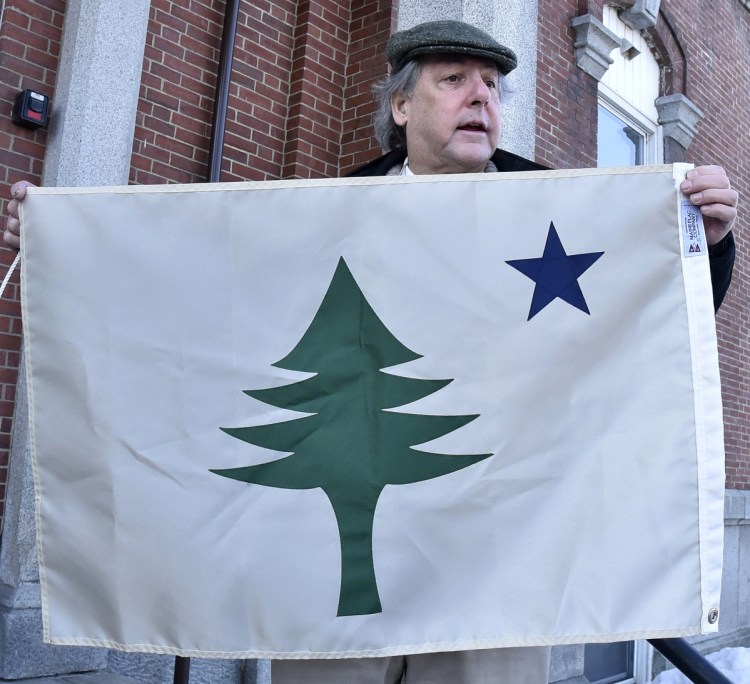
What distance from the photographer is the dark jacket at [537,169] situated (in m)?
1.88

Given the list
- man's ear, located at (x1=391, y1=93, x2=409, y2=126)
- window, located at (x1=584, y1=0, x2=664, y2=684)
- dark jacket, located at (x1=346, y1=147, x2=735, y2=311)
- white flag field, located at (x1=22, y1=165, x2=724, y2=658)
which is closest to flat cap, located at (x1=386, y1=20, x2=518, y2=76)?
man's ear, located at (x1=391, y1=93, x2=409, y2=126)

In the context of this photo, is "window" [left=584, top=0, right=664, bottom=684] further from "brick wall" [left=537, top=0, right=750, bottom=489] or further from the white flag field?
the white flag field

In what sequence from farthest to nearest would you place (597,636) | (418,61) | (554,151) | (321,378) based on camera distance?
1. (554,151)
2. (418,61)
3. (321,378)
4. (597,636)

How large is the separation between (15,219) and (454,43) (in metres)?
1.23

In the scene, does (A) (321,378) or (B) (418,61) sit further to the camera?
(B) (418,61)

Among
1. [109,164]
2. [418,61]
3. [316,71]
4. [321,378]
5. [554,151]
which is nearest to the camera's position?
[321,378]

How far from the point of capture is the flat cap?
2111 millimetres

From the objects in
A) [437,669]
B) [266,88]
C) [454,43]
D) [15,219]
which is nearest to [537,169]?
[454,43]

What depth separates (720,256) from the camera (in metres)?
1.88

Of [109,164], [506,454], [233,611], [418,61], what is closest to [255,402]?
[233,611]

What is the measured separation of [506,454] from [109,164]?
7.80ft

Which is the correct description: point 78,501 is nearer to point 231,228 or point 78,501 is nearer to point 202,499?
point 202,499

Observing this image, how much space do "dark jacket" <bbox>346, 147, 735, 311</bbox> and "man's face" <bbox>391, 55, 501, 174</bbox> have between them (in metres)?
0.06

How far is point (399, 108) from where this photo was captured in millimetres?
2332
